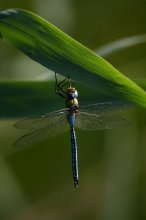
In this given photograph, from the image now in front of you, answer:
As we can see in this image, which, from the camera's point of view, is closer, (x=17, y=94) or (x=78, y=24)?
(x=17, y=94)

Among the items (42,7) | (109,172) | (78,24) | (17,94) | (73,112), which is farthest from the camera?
(78,24)

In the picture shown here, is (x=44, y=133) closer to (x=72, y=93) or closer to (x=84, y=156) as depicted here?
(x=72, y=93)

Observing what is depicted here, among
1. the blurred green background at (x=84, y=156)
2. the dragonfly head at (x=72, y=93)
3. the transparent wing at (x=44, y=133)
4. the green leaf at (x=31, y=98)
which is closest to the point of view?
the green leaf at (x=31, y=98)

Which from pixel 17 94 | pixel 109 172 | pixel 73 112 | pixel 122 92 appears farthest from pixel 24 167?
pixel 122 92

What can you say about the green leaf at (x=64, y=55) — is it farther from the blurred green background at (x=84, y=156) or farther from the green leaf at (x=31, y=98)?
the blurred green background at (x=84, y=156)

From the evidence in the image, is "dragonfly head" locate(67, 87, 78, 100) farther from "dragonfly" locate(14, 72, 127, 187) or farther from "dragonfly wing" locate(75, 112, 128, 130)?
"dragonfly wing" locate(75, 112, 128, 130)

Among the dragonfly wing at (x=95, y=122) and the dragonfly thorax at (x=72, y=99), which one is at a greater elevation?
the dragonfly thorax at (x=72, y=99)

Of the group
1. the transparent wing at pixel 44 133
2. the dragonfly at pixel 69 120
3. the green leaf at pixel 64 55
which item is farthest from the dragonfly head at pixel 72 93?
the green leaf at pixel 64 55

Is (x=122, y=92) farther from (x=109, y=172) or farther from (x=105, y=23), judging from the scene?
(x=105, y=23)
